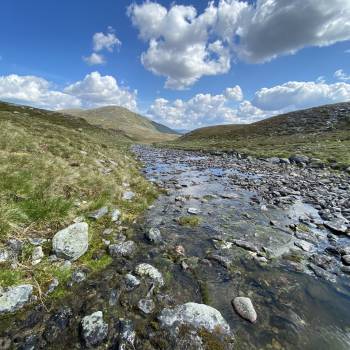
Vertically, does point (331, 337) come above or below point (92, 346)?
above

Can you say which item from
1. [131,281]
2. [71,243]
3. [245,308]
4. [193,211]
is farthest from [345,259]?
[71,243]

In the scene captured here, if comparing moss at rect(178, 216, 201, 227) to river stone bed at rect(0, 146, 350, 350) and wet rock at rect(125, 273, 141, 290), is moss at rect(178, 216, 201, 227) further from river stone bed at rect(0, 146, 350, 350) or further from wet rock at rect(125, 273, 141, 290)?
wet rock at rect(125, 273, 141, 290)

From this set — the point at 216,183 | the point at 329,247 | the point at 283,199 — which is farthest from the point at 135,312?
the point at 216,183

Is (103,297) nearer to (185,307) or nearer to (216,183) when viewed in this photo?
(185,307)

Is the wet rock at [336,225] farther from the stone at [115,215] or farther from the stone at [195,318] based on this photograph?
the stone at [115,215]

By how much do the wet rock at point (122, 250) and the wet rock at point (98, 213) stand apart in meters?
1.86

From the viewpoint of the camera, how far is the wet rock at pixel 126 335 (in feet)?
13.6

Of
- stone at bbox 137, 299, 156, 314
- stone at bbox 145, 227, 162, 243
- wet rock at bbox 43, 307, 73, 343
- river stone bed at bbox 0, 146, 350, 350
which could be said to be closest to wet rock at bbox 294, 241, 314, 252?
river stone bed at bbox 0, 146, 350, 350

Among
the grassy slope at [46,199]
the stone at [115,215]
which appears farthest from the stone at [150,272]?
the stone at [115,215]

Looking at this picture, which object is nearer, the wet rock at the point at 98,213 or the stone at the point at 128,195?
the wet rock at the point at 98,213

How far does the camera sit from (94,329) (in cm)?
436

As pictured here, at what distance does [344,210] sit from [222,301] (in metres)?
9.39

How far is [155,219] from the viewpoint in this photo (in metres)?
9.94

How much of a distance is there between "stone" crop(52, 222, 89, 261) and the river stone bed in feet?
2.57
